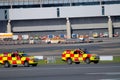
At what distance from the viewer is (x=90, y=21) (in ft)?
376

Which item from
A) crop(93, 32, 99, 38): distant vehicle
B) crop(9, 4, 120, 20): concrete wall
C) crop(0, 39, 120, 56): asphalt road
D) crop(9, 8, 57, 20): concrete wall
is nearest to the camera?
crop(0, 39, 120, 56): asphalt road

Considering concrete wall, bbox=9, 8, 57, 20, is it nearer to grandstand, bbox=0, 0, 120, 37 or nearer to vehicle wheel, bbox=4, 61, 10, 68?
grandstand, bbox=0, 0, 120, 37

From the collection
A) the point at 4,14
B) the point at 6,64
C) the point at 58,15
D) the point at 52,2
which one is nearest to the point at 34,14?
the point at 52,2

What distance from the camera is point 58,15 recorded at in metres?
114

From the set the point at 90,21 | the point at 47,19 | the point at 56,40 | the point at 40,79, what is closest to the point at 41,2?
the point at 47,19

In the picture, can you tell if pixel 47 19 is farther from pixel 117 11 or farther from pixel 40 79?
pixel 40 79

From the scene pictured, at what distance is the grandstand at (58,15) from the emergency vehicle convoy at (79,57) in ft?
220

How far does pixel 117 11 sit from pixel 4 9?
29142mm

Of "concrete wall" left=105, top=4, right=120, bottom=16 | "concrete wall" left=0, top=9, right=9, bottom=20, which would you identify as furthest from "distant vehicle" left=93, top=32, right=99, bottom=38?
"concrete wall" left=0, top=9, right=9, bottom=20

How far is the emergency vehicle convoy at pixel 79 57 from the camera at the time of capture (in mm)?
44594

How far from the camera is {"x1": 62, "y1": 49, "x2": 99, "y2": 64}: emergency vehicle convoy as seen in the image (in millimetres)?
44594

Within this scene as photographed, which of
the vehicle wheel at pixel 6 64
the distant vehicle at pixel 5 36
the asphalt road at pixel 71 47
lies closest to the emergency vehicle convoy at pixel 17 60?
the vehicle wheel at pixel 6 64

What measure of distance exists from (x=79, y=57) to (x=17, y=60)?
21.5ft

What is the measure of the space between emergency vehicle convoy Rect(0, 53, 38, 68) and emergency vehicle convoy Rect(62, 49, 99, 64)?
159 inches
